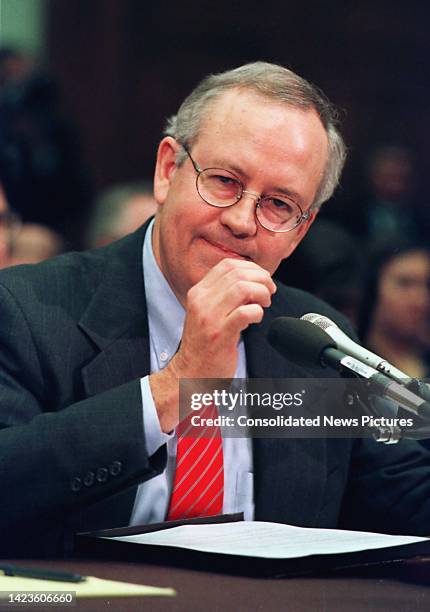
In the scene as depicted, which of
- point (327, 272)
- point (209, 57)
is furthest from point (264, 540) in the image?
point (209, 57)

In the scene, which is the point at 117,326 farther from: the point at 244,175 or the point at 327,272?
the point at 327,272

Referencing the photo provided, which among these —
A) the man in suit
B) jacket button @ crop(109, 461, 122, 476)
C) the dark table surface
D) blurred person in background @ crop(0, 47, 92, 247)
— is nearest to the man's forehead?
the man in suit

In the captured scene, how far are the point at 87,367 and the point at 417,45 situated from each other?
10.8 feet

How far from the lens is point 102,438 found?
1390mm

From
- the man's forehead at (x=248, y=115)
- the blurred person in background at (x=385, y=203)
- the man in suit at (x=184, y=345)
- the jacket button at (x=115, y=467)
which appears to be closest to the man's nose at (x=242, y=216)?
the man in suit at (x=184, y=345)

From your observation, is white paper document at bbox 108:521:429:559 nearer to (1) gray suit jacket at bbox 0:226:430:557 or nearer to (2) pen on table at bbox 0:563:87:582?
(1) gray suit jacket at bbox 0:226:430:557

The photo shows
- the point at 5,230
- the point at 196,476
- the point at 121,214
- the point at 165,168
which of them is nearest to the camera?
the point at 196,476

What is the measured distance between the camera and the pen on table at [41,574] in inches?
41.9

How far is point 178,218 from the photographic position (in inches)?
68.3

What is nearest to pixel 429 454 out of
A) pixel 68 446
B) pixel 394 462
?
pixel 394 462

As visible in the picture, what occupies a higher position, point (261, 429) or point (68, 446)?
point (261, 429)

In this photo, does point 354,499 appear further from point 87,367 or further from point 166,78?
point 166,78

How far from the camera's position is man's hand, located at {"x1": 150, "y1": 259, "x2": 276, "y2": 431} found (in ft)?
Result: 4.59

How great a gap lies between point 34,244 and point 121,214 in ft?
0.99
